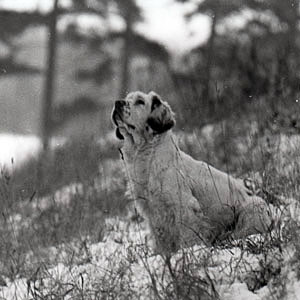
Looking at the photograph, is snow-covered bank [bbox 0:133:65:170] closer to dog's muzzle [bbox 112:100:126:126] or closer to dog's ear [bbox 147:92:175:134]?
dog's muzzle [bbox 112:100:126:126]

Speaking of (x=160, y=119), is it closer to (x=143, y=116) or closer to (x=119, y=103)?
(x=143, y=116)

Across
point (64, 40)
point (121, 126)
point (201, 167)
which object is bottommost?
point (201, 167)

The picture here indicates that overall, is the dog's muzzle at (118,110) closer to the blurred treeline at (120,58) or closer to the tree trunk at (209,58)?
the blurred treeline at (120,58)

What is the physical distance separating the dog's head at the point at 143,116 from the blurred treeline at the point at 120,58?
279cm

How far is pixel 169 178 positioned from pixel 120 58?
1026 centimetres

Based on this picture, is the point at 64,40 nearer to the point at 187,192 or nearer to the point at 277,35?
the point at 277,35

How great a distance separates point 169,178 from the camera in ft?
16.0

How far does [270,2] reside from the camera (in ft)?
42.0

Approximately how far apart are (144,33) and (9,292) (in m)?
11.4

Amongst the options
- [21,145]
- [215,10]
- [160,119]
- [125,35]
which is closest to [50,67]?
[125,35]

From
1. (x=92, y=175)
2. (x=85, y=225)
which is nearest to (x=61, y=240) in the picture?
(x=85, y=225)

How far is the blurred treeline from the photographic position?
9.80 meters

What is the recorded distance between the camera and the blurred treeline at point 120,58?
9805 millimetres

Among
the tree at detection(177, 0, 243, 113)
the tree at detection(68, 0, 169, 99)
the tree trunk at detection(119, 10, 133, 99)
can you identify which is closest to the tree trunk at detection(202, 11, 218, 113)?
the tree at detection(177, 0, 243, 113)
